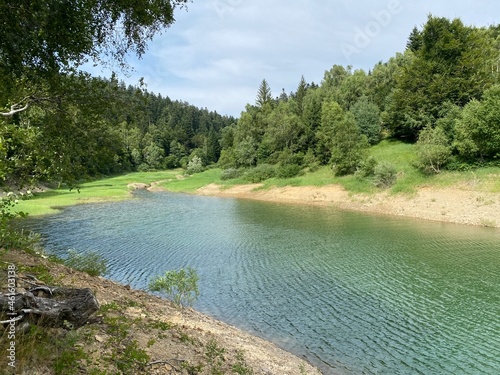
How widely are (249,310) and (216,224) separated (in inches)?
938

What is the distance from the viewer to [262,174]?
7744 centimetres

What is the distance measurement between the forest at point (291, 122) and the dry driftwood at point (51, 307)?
2.12 meters

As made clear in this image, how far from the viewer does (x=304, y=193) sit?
60625 millimetres

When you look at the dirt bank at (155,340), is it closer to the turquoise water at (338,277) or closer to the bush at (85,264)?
the bush at (85,264)

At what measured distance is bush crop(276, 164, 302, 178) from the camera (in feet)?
237

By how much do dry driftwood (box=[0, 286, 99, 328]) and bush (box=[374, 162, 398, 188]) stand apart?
4874 cm

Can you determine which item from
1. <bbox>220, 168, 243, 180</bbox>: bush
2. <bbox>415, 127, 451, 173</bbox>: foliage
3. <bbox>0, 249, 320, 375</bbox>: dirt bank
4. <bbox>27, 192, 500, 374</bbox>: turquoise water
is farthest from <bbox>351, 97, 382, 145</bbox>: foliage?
<bbox>0, 249, 320, 375</bbox>: dirt bank

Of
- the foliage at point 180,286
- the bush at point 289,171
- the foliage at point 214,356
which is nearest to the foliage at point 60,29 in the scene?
the foliage at point 214,356

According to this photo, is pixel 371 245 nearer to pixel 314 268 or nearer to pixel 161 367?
pixel 314 268

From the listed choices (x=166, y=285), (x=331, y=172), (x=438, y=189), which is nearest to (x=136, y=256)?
(x=166, y=285)

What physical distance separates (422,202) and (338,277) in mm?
27810

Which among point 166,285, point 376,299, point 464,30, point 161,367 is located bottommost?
point 376,299

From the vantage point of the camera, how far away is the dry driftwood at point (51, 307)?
214 inches

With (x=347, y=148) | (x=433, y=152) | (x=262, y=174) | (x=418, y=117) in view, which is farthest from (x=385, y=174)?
(x=262, y=174)
